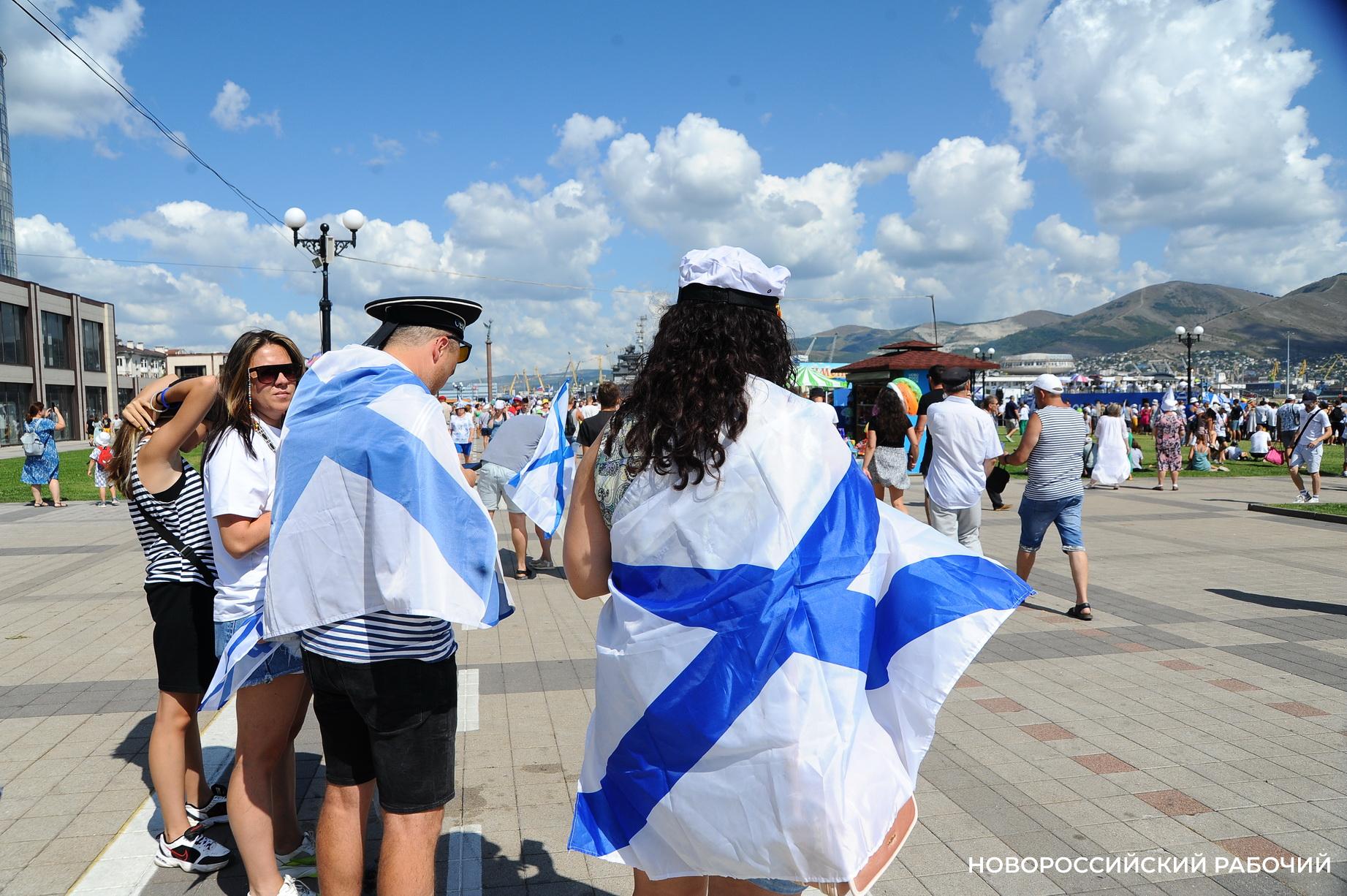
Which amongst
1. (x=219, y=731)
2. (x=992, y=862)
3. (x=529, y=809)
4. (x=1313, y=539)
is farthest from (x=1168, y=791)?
(x=1313, y=539)

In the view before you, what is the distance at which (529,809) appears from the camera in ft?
12.2

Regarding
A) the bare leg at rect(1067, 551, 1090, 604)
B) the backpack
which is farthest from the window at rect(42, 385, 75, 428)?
the bare leg at rect(1067, 551, 1090, 604)

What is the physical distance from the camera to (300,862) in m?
3.22

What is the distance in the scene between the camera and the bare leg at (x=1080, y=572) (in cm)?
688

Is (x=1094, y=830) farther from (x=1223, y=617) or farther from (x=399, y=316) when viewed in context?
(x=1223, y=617)

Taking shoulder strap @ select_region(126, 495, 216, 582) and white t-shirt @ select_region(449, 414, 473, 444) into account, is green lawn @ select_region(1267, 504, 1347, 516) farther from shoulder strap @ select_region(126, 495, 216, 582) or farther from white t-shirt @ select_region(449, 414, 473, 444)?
white t-shirt @ select_region(449, 414, 473, 444)

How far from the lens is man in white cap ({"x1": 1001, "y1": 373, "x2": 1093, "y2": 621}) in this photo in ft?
22.4

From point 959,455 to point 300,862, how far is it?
5.24 metres

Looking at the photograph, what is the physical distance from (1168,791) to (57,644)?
6866 mm

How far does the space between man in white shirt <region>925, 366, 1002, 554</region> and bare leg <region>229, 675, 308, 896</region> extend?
5213 mm

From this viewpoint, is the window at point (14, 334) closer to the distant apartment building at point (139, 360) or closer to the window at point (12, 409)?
the window at point (12, 409)

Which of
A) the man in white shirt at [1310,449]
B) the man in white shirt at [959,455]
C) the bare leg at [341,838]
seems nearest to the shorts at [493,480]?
the man in white shirt at [959,455]

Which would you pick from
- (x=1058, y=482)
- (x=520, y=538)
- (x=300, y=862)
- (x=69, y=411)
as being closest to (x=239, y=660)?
(x=300, y=862)

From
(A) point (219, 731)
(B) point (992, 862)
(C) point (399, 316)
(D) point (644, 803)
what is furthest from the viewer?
(A) point (219, 731)
